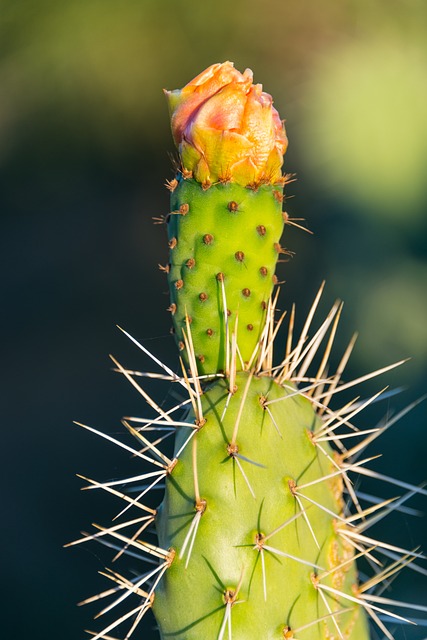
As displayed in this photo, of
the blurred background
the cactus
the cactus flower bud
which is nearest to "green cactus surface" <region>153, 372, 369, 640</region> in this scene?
the cactus

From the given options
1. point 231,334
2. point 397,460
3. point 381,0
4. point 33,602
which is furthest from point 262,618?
point 381,0

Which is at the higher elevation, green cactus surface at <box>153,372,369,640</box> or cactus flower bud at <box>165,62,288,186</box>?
cactus flower bud at <box>165,62,288,186</box>

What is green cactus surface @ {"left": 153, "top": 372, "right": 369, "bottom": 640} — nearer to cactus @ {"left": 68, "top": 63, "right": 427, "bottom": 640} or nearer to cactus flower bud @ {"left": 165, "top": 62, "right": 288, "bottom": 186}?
cactus @ {"left": 68, "top": 63, "right": 427, "bottom": 640}

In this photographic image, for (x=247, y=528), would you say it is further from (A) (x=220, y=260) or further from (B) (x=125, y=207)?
(B) (x=125, y=207)

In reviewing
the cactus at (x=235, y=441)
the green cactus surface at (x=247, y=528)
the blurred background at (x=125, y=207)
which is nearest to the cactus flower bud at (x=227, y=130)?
the cactus at (x=235, y=441)

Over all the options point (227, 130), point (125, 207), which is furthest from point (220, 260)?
point (125, 207)

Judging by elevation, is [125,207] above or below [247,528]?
above
